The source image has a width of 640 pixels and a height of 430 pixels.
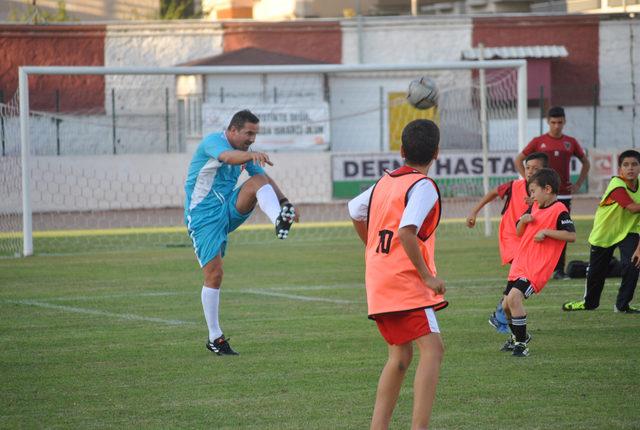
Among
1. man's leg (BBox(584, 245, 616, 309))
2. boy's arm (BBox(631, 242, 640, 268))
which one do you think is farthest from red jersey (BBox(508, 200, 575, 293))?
man's leg (BBox(584, 245, 616, 309))

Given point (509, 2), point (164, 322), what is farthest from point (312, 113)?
point (164, 322)

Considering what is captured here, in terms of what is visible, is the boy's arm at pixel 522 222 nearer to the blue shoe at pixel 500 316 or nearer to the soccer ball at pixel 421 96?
the blue shoe at pixel 500 316

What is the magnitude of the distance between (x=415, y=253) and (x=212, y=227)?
3892 millimetres

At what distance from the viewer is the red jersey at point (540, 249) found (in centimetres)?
897

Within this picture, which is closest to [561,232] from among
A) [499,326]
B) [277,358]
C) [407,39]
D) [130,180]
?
[499,326]

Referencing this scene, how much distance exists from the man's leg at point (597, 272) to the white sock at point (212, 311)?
3.94 metres

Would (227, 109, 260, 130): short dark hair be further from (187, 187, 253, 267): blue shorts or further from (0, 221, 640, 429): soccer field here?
(0, 221, 640, 429): soccer field

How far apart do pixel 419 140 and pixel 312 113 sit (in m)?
24.3

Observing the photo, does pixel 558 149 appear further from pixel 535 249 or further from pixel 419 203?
pixel 419 203

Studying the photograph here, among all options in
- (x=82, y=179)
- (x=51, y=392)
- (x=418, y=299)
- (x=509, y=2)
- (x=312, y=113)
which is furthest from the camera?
(x=509, y=2)

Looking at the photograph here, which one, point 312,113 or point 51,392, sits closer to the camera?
point 51,392

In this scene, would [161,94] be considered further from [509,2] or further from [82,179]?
[509,2]

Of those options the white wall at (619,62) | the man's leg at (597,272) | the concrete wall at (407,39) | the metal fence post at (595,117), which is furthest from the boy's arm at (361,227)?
the white wall at (619,62)

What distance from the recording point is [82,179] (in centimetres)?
2561
